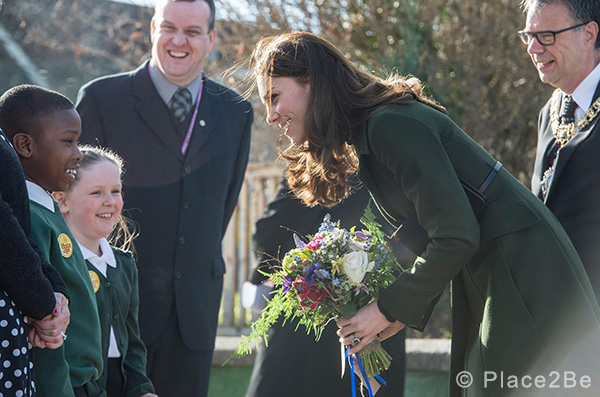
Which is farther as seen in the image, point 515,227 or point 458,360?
point 458,360

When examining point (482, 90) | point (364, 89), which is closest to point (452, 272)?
point (364, 89)

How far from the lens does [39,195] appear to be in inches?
111

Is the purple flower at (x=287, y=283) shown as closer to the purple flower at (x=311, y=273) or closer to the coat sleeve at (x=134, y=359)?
the purple flower at (x=311, y=273)

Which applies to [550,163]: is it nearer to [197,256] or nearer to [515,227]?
[515,227]

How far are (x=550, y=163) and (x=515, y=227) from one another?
109cm

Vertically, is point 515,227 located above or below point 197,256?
above

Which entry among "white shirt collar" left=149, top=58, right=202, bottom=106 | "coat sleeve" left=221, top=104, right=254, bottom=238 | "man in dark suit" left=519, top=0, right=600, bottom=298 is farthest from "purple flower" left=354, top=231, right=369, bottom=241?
"white shirt collar" left=149, top=58, right=202, bottom=106

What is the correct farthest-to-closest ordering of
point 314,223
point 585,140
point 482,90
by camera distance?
point 482,90, point 314,223, point 585,140

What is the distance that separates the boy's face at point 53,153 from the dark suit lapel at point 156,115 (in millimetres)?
1306

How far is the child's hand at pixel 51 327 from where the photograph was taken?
2.56 metres

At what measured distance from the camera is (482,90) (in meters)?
7.05

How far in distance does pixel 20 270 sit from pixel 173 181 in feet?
6.12

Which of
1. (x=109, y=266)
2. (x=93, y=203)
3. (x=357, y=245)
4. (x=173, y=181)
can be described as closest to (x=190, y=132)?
(x=173, y=181)

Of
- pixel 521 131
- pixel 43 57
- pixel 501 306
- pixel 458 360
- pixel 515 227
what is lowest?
pixel 458 360
